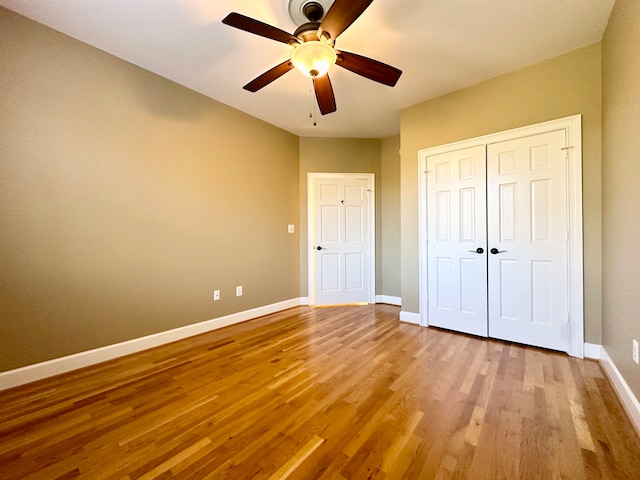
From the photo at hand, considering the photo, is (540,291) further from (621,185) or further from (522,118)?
(522,118)

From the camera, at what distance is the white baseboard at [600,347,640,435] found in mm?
1476

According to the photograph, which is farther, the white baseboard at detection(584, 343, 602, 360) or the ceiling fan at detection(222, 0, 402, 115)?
the white baseboard at detection(584, 343, 602, 360)

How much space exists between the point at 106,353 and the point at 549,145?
445 centimetres

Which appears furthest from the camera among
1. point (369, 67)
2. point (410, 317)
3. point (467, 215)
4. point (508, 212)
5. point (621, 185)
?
point (410, 317)

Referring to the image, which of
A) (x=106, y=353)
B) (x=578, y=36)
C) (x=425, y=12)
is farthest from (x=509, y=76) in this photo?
(x=106, y=353)

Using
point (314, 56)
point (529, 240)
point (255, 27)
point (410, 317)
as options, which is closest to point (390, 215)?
point (410, 317)

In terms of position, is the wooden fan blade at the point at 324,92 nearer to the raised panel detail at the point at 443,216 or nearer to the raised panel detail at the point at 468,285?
the raised panel detail at the point at 443,216

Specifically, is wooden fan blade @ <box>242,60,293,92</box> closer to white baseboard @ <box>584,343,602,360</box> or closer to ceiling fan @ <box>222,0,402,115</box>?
A: ceiling fan @ <box>222,0,402,115</box>

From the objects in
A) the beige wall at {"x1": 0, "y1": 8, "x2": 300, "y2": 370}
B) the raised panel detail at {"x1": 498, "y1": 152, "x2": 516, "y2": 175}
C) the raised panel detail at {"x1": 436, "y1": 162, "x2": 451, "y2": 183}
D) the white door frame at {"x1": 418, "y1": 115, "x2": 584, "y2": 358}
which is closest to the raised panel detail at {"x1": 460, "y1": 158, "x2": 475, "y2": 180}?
the raised panel detail at {"x1": 436, "y1": 162, "x2": 451, "y2": 183}

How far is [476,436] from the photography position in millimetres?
1406

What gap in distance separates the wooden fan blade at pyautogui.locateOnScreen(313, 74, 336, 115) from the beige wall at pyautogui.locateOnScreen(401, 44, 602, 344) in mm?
1433

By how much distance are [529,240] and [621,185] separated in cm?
87

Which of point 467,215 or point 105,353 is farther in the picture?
point 467,215

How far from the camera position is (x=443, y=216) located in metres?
3.11
